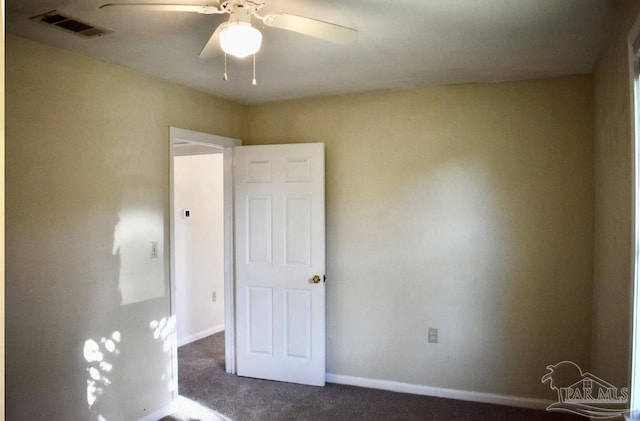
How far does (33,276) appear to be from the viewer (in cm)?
241

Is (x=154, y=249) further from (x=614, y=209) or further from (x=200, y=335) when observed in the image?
(x=614, y=209)

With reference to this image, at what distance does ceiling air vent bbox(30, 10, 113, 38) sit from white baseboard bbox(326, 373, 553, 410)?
116 inches

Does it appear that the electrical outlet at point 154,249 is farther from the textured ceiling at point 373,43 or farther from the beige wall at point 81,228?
the textured ceiling at point 373,43

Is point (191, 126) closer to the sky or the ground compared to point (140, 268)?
closer to the sky

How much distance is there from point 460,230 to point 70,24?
2742 millimetres

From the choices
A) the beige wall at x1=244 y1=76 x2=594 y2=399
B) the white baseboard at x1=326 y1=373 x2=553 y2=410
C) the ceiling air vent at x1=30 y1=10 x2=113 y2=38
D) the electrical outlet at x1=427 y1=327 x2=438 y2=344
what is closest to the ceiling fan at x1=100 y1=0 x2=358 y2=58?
the ceiling air vent at x1=30 y1=10 x2=113 y2=38

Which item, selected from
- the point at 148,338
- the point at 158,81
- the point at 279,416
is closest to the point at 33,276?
the point at 148,338

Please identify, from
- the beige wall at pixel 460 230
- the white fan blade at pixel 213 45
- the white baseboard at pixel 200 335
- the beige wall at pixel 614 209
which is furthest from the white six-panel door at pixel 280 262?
the beige wall at pixel 614 209

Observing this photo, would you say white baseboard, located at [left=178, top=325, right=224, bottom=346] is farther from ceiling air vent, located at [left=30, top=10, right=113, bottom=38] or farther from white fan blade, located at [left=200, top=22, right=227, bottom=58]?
white fan blade, located at [left=200, top=22, right=227, bottom=58]

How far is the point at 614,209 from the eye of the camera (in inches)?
91.6

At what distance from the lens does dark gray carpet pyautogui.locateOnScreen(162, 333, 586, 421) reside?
3.16 meters

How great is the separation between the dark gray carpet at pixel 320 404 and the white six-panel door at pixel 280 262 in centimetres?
19

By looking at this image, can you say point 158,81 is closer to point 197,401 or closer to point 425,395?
point 197,401

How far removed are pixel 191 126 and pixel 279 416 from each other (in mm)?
2176
